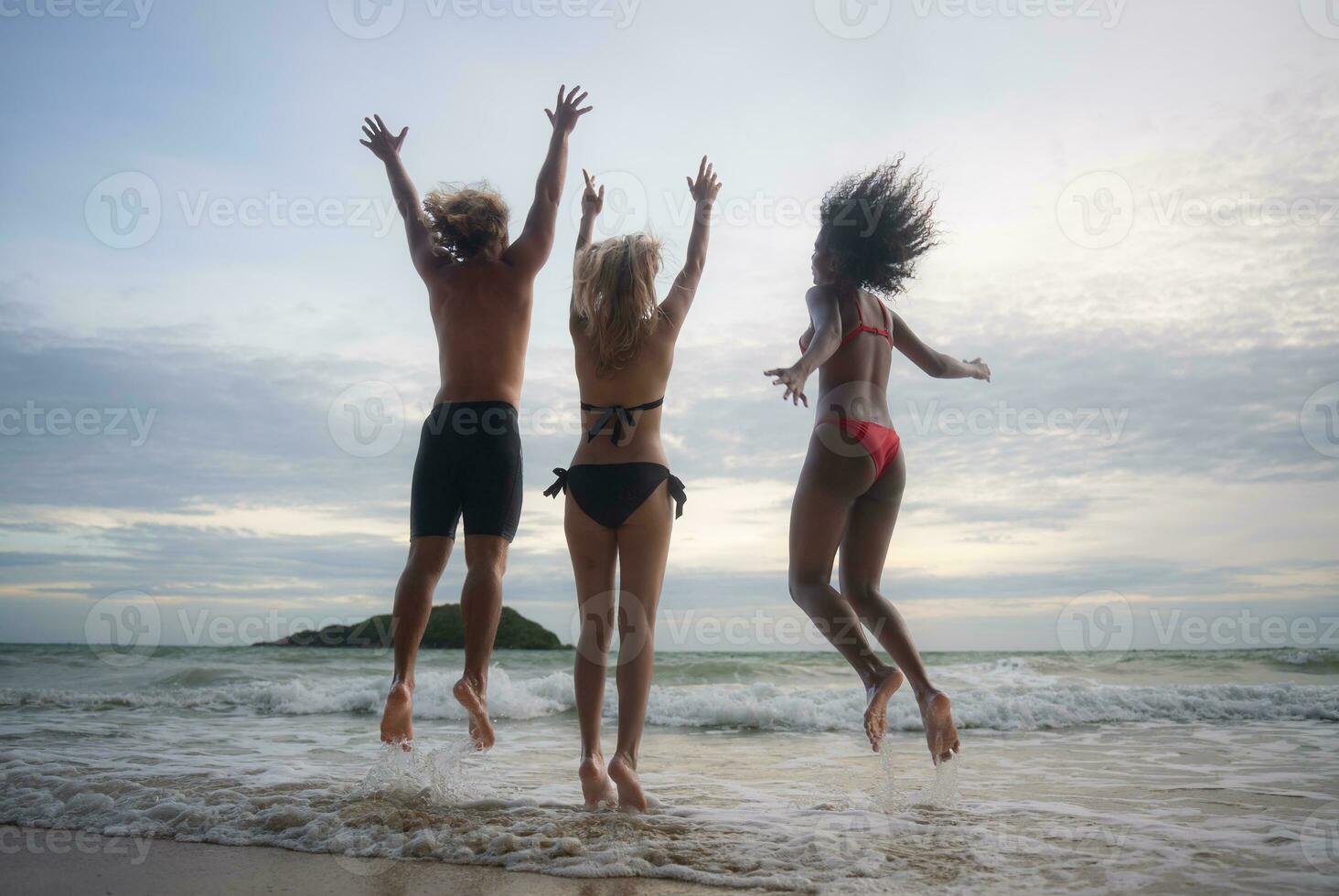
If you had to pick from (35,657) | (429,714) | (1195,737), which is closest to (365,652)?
(35,657)

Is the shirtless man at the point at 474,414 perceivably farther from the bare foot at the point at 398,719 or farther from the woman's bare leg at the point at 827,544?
the woman's bare leg at the point at 827,544

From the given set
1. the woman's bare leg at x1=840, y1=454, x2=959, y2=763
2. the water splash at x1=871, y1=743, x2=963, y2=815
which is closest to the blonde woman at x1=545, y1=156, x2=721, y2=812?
the woman's bare leg at x1=840, y1=454, x2=959, y2=763

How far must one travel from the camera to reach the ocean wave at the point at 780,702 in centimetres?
835

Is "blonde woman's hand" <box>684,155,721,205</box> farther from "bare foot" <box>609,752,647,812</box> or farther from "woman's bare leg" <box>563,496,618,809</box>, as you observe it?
"bare foot" <box>609,752,647,812</box>

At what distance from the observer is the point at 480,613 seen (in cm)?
372

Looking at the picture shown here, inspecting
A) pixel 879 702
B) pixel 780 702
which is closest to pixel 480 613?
pixel 879 702

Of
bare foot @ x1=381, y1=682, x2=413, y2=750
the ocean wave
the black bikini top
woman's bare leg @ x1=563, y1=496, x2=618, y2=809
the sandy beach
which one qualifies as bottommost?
the ocean wave

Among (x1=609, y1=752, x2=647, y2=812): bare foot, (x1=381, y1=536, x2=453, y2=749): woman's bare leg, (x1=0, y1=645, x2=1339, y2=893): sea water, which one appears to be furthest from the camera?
(x1=381, y1=536, x2=453, y2=749): woman's bare leg

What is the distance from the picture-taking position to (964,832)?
3277 millimetres

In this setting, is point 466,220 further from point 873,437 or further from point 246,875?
point 246,875

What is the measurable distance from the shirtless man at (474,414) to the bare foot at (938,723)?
1.87 metres

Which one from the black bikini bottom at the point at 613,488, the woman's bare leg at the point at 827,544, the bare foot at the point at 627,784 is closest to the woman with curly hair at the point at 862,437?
the woman's bare leg at the point at 827,544

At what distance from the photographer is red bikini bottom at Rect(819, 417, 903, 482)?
3.86 meters

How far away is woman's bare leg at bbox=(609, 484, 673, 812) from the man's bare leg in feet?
1.90
